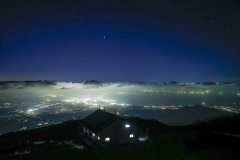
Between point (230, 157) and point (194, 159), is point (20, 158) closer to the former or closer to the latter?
point (194, 159)

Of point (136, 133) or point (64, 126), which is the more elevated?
point (136, 133)

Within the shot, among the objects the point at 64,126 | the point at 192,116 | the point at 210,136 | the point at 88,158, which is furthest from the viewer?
the point at 192,116

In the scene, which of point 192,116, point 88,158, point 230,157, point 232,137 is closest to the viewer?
point 230,157

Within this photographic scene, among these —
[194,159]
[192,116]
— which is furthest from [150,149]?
[192,116]

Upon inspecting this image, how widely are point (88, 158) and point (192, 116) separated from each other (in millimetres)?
141572

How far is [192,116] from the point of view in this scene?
446 feet

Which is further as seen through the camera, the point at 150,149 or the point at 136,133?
the point at 136,133

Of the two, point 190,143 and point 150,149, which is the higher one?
point 190,143

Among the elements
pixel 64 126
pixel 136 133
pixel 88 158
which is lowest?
pixel 64 126

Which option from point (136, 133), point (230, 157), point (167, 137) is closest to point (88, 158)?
point (167, 137)

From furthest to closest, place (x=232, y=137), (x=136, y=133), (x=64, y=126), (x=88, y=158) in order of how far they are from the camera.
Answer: (x=64, y=126)
(x=136, y=133)
(x=88, y=158)
(x=232, y=137)

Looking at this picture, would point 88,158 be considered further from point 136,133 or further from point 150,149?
point 136,133

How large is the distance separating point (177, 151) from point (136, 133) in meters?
20.5

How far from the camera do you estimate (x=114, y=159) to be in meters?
15.3
